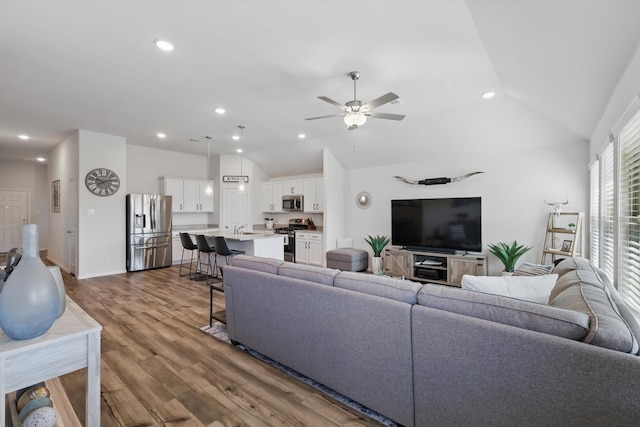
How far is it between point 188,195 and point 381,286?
6747mm

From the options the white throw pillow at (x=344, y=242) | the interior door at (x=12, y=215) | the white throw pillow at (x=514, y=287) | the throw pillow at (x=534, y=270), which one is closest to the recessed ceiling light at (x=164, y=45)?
the white throw pillow at (x=514, y=287)

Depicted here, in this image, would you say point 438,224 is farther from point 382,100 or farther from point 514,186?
point 382,100

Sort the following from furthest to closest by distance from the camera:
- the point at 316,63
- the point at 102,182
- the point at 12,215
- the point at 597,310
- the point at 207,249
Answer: the point at 12,215 < the point at 102,182 < the point at 207,249 < the point at 316,63 < the point at 597,310

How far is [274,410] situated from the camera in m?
1.94

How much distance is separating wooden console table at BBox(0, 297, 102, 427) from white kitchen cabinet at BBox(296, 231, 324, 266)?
546 cm

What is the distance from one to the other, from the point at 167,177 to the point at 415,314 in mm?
7174

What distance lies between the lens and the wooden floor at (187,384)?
6.16 ft

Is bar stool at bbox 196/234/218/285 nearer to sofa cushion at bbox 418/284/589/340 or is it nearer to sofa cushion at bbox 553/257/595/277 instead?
sofa cushion at bbox 418/284/589/340

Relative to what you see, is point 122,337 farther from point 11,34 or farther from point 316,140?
point 316,140

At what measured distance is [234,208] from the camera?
7.89 metres

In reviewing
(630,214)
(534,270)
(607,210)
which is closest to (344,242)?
(534,270)

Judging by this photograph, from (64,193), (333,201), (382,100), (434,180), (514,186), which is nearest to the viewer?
(382,100)

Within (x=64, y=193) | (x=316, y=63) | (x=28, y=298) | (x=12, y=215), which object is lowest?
(x=28, y=298)

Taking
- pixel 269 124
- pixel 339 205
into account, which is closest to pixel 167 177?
pixel 269 124
